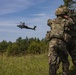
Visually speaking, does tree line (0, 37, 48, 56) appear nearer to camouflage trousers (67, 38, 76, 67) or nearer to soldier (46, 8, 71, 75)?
camouflage trousers (67, 38, 76, 67)

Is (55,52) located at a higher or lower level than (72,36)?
lower

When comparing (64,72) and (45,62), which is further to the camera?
(45,62)

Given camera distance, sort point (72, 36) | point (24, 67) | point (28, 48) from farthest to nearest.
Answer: point (28, 48)
point (24, 67)
point (72, 36)

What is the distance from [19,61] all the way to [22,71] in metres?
1.98

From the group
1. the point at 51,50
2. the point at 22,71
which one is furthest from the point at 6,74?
the point at 51,50

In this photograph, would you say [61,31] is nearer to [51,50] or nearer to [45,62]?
[51,50]

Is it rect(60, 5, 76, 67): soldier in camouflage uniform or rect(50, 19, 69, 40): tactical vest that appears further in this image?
rect(60, 5, 76, 67): soldier in camouflage uniform

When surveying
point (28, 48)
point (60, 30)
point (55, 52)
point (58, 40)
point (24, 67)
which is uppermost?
point (60, 30)

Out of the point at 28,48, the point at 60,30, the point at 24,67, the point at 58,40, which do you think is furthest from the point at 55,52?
the point at 28,48

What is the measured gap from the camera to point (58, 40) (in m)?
10.1

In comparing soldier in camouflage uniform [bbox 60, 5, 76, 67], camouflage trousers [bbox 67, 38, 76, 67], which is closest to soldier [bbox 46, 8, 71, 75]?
soldier in camouflage uniform [bbox 60, 5, 76, 67]

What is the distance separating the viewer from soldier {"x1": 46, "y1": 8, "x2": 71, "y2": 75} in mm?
10023

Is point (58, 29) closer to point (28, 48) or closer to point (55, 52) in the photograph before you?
point (55, 52)

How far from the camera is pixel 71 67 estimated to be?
38.9 ft
